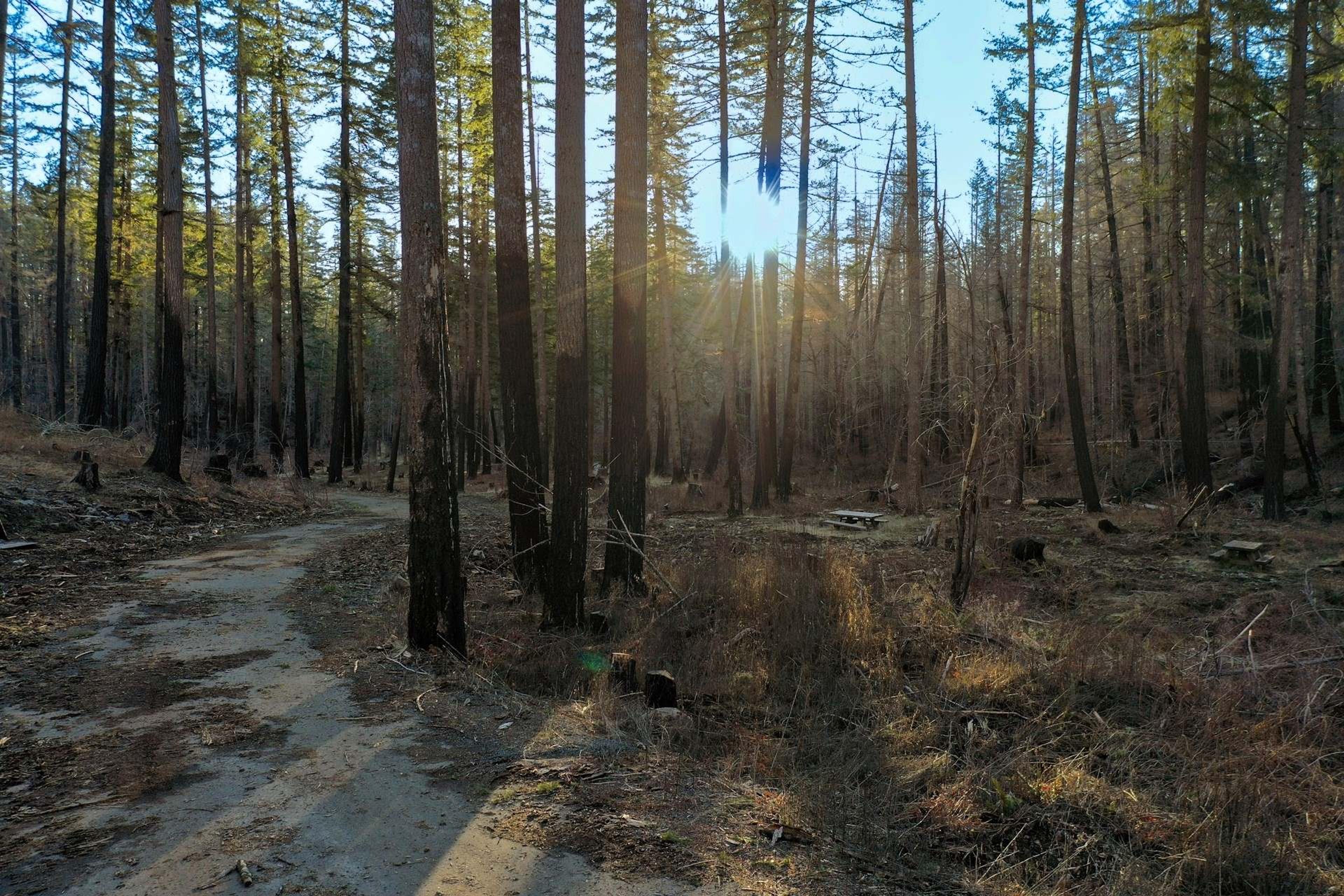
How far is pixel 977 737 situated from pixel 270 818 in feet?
14.0

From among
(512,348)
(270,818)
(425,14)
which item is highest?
(425,14)

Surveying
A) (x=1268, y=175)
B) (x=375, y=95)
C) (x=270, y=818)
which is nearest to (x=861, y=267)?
(x=1268, y=175)

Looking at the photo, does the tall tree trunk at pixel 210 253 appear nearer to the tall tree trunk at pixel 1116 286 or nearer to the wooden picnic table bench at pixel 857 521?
the wooden picnic table bench at pixel 857 521

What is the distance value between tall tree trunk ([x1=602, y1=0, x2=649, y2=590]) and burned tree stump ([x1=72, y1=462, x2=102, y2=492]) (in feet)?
29.6

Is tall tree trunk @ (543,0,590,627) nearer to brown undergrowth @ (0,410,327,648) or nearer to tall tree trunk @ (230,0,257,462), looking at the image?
brown undergrowth @ (0,410,327,648)

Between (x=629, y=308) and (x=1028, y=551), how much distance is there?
709cm

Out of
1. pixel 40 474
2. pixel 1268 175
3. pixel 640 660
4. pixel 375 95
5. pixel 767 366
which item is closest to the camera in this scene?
pixel 640 660

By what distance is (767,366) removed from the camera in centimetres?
1966

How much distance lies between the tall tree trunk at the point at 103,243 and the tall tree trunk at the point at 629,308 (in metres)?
15.8

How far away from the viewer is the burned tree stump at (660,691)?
519 centimetres

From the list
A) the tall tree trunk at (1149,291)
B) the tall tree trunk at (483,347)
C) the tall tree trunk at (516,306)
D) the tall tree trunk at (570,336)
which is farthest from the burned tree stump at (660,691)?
the tall tree trunk at (483,347)

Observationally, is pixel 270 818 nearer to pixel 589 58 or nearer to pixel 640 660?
pixel 640 660

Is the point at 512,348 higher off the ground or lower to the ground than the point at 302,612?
higher

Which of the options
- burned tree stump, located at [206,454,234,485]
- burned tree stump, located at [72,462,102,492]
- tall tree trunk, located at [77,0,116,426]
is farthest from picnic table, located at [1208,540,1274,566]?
tall tree trunk, located at [77,0,116,426]
